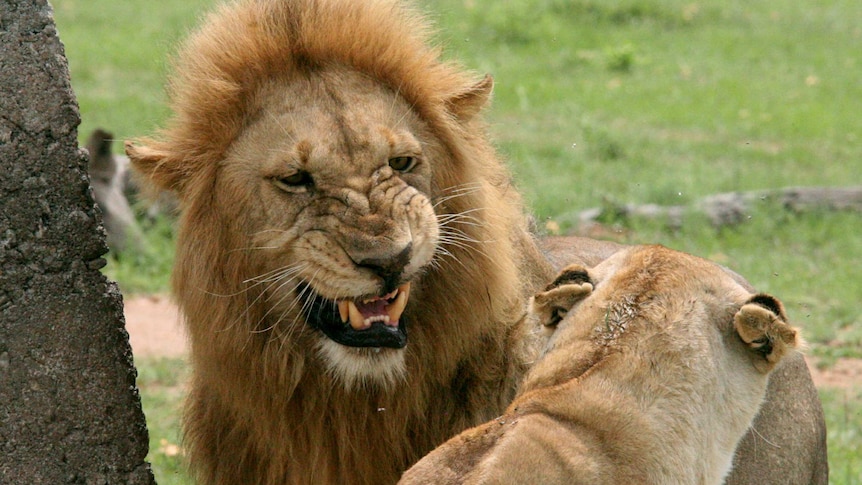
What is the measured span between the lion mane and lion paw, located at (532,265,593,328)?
19.8 inches

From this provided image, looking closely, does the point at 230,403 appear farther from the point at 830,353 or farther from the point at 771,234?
the point at 771,234

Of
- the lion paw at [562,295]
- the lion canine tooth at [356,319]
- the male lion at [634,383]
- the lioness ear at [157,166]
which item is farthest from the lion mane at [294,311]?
the male lion at [634,383]

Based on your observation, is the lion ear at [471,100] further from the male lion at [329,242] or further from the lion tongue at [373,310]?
the lion tongue at [373,310]

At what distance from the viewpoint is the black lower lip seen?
3379 millimetres

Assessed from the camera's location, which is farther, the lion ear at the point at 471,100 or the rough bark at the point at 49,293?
the lion ear at the point at 471,100

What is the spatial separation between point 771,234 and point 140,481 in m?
5.96

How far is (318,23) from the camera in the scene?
3607 mm

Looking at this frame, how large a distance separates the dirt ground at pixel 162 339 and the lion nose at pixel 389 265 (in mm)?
3252

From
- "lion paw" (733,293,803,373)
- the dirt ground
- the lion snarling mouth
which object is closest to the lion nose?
the lion snarling mouth

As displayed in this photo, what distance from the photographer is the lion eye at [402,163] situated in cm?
344

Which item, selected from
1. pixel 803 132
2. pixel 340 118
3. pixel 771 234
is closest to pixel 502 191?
pixel 340 118

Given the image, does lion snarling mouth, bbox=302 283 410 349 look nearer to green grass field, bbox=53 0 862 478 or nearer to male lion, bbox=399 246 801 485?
male lion, bbox=399 246 801 485

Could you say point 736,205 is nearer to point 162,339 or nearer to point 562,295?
point 162,339

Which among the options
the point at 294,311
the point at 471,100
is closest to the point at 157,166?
the point at 294,311
